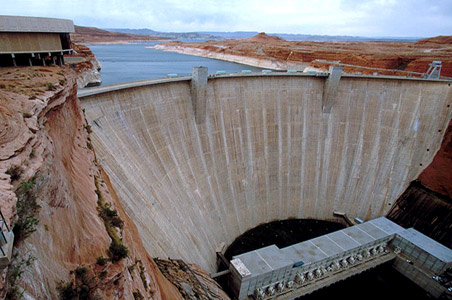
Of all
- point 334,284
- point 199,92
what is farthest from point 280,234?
point 199,92

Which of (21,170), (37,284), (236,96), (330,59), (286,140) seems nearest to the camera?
(37,284)

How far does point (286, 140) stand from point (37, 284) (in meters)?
25.0

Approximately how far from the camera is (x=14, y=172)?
5.76 m

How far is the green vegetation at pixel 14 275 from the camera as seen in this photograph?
469 cm

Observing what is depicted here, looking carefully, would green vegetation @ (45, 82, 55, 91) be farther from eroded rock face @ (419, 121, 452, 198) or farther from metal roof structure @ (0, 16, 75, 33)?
eroded rock face @ (419, 121, 452, 198)

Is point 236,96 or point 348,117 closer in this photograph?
point 236,96

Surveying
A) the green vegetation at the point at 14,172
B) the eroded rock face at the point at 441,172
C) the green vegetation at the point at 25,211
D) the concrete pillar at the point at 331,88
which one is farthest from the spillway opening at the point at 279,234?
the green vegetation at the point at 14,172

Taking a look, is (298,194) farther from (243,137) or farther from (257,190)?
(243,137)

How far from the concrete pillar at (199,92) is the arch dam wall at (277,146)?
523mm

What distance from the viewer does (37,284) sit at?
5344mm

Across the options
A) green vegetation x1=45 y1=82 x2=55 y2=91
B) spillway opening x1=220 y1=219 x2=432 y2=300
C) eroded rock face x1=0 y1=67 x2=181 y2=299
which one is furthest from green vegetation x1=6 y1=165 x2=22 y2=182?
spillway opening x1=220 y1=219 x2=432 y2=300

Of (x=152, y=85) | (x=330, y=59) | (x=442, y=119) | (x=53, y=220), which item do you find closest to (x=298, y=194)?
(x=442, y=119)

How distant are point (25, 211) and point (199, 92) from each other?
18.7 metres

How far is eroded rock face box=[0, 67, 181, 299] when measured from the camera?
18.1ft
